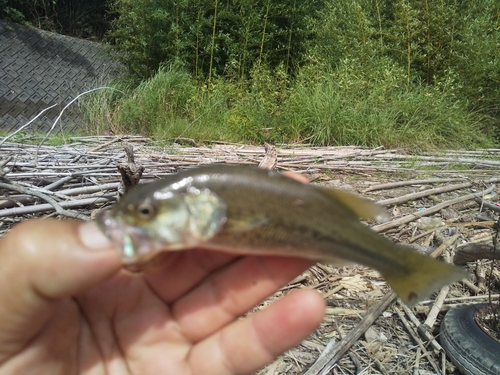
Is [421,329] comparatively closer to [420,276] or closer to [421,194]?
[420,276]

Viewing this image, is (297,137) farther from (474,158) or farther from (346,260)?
(346,260)

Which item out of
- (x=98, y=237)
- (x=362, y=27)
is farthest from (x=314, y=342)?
(x=362, y=27)

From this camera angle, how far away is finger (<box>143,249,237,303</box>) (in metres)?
1.83

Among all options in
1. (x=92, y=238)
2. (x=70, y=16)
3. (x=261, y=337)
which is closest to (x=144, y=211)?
(x=92, y=238)

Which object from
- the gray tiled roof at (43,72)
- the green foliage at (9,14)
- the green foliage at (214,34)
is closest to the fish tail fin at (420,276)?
the green foliage at (214,34)

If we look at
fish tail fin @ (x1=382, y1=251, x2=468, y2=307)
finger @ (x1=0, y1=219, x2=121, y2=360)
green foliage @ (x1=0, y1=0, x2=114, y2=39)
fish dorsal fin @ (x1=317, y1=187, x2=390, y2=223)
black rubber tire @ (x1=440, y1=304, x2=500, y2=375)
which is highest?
green foliage @ (x1=0, y1=0, x2=114, y2=39)

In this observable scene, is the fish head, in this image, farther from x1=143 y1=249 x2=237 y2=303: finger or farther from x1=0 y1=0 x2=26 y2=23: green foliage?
x1=0 y1=0 x2=26 y2=23: green foliage

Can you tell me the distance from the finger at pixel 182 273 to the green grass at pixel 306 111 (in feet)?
22.0

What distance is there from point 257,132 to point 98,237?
7.99 metres

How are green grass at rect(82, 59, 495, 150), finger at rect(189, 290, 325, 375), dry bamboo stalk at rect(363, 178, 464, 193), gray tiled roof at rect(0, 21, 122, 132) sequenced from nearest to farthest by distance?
finger at rect(189, 290, 325, 375)
dry bamboo stalk at rect(363, 178, 464, 193)
green grass at rect(82, 59, 495, 150)
gray tiled roof at rect(0, 21, 122, 132)

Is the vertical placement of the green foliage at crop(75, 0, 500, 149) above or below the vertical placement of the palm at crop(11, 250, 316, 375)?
above

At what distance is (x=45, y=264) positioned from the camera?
1.26 m

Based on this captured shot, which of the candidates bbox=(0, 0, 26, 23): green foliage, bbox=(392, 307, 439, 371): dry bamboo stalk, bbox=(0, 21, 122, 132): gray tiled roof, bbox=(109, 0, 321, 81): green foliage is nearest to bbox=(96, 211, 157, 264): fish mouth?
bbox=(392, 307, 439, 371): dry bamboo stalk

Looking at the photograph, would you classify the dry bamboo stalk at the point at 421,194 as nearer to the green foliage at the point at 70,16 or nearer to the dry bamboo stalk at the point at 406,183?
the dry bamboo stalk at the point at 406,183
